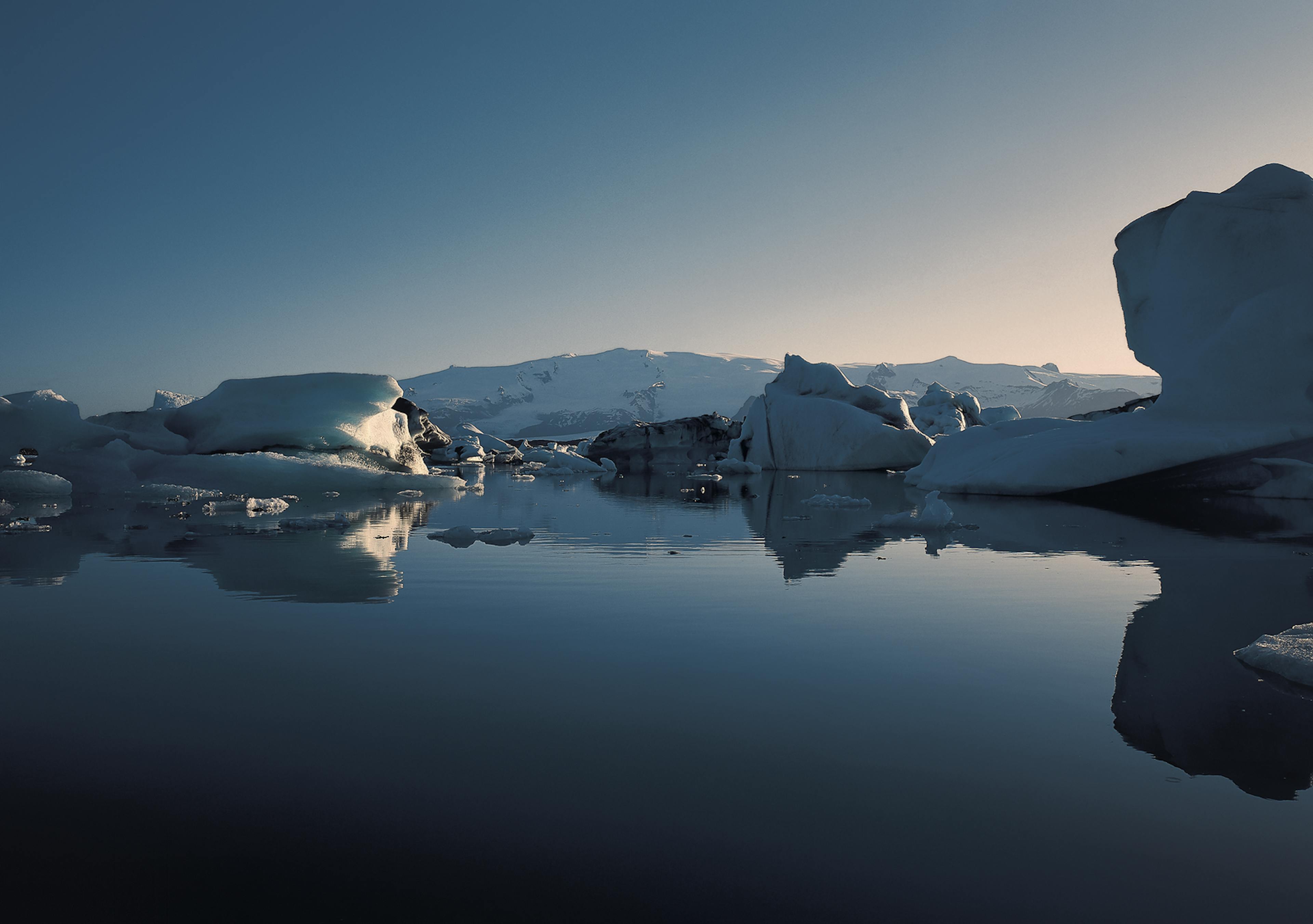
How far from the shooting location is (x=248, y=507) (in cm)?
1125

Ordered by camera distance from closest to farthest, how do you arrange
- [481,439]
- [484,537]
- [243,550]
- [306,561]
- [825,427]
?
1. [306,561]
2. [243,550]
3. [484,537]
4. [825,427]
5. [481,439]

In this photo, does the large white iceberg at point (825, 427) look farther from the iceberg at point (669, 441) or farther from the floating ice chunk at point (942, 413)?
the floating ice chunk at point (942, 413)

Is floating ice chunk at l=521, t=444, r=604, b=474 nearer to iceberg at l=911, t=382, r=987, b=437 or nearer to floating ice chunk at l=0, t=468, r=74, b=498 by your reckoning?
floating ice chunk at l=0, t=468, r=74, b=498

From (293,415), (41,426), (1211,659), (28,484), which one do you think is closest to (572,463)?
(293,415)

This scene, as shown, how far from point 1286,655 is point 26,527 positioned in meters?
10.9

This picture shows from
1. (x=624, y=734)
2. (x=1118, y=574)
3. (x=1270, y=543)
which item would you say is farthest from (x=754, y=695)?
(x=1270, y=543)

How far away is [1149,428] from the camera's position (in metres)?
12.8

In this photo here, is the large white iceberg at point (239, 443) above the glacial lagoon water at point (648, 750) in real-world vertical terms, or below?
above

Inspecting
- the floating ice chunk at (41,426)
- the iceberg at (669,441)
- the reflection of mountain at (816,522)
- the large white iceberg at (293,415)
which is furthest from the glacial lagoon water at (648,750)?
the iceberg at (669,441)

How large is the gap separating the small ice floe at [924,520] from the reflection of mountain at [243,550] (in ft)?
17.8

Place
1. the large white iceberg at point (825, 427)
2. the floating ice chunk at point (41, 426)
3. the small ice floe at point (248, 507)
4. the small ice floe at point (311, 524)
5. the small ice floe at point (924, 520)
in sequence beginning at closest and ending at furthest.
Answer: the small ice floe at point (311, 524) → the small ice floe at point (924, 520) → the small ice floe at point (248, 507) → the floating ice chunk at point (41, 426) → the large white iceberg at point (825, 427)

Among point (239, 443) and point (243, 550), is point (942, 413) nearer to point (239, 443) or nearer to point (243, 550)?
point (239, 443)

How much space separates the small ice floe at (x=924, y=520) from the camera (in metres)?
8.79

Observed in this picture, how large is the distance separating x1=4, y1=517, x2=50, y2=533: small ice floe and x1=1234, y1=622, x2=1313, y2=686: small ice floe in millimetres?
10184
